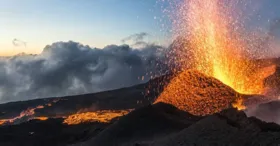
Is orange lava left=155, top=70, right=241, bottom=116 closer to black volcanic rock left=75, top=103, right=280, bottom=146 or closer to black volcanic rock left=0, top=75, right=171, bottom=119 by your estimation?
black volcanic rock left=75, top=103, right=280, bottom=146

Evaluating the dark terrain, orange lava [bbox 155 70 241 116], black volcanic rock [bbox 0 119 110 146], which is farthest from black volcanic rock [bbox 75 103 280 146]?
black volcanic rock [bbox 0 119 110 146]

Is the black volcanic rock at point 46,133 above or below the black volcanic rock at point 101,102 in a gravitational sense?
below

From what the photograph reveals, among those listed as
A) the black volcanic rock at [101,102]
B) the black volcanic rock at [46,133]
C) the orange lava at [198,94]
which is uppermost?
the orange lava at [198,94]

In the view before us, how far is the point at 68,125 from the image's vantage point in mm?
106375

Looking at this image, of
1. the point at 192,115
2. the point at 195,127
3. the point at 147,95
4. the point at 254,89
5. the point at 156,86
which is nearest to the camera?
the point at 195,127

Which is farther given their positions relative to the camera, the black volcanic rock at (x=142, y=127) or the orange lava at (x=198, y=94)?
the orange lava at (x=198, y=94)

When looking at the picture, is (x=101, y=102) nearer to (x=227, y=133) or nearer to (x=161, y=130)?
(x=161, y=130)

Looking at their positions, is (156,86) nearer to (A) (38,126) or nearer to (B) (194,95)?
(A) (38,126)

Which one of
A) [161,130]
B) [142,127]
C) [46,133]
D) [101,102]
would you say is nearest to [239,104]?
[161,130]

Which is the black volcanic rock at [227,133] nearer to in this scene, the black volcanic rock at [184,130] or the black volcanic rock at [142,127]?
the black volcanic rock at [184,130]

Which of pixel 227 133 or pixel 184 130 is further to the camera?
pixel 184 130

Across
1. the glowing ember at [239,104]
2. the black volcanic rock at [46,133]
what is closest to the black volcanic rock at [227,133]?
the glowing ember at [239,104]

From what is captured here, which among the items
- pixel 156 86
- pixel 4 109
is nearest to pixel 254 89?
pixel 156 86

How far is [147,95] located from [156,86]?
14905 mm
